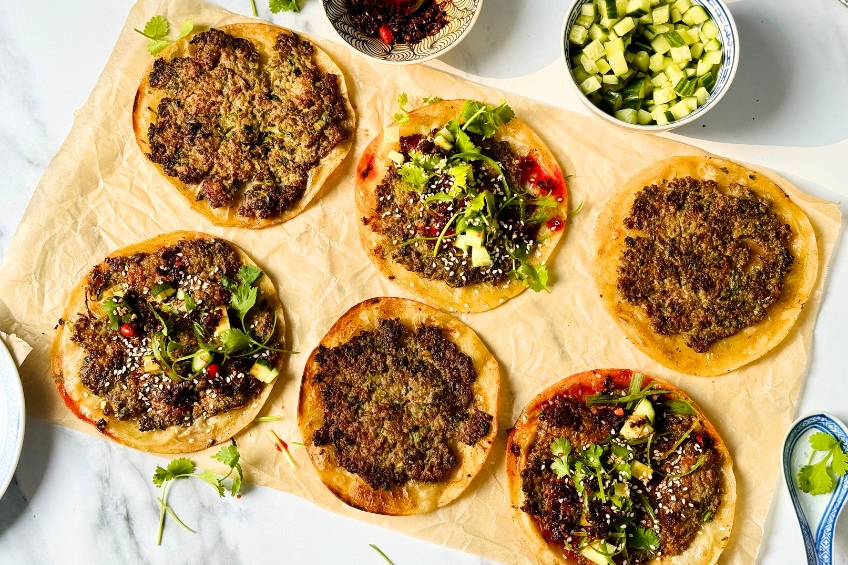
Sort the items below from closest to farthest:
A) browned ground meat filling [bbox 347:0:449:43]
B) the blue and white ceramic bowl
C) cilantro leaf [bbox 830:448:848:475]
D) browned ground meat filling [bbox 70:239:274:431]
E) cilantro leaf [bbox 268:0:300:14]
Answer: cilantro leaf [bbox 830:448:848:475], the blue and white ceramic bowl, browned ground meat filling [bbox 70:239:274:431], browned ground meat filling [bbox 347:0:449:43], cilantro leaf [bbox 268:0:300:14]

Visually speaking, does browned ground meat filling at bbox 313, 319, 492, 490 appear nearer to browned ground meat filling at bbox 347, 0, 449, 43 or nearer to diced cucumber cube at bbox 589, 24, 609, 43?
browned ground meat filling at bbox 347, 0, 449, 43

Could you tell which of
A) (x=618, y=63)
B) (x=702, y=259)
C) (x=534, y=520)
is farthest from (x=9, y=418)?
(x=702, y=259)

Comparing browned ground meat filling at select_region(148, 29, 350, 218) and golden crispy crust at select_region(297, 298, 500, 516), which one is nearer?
golden crispy crust at select_region(297, 298, 500, 516)

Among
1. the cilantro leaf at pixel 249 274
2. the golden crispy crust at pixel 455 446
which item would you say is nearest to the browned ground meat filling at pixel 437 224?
the golden crispy crust at pixel 455 446

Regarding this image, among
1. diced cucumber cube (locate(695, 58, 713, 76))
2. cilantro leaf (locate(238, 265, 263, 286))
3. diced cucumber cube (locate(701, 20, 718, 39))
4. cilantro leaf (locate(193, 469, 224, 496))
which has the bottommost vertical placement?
cilantro leaf (locate(193, 469, 224, 496))

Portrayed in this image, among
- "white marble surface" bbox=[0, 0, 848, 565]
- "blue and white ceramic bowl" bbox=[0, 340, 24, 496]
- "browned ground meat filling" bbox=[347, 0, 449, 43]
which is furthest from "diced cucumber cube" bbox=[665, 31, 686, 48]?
"blue and white ceramic bowl" bbox=[0, 340, 24, 496]

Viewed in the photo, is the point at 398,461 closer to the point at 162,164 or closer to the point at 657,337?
the point at 657,337
